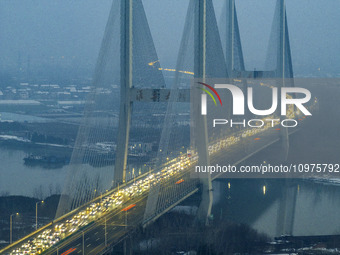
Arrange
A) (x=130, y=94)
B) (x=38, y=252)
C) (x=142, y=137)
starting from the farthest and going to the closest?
1. (x=142, y=137)
2. (x=130, y=94)
3. (x=38, y=252)

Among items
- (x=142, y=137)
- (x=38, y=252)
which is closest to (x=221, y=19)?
(x=142, y=137)

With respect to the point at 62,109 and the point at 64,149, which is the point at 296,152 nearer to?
the point at 64,149

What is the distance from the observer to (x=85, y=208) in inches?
296

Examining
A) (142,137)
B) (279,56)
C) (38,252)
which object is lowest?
(38,252)

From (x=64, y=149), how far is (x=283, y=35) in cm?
839

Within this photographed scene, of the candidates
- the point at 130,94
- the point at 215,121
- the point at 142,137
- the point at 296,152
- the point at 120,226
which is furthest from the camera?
the point at 296,152

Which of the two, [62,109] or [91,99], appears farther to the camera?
[62,109]

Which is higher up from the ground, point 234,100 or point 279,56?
point 279,56

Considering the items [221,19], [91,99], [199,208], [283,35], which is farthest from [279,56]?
[91,99]

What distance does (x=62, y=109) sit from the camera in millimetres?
29422

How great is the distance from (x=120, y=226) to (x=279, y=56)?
8.97m

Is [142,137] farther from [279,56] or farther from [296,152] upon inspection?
[296,152]

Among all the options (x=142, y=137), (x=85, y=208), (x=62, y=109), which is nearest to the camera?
(x=85, y=208)

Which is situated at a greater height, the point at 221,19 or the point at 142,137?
the point at 221,19
